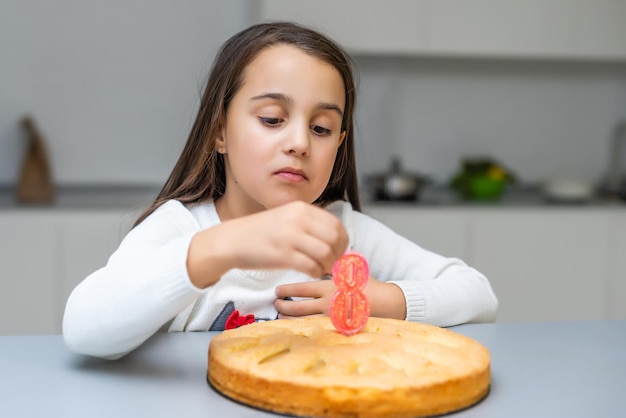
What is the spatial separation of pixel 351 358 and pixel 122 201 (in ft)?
8.31

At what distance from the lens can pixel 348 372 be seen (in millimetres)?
847

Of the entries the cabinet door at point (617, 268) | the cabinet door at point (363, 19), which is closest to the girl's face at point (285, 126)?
the cabinet door at point (363, 19)

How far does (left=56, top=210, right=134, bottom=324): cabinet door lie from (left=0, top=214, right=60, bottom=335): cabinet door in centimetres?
3

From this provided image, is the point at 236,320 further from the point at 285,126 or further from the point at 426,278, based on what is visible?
the point at 426,278

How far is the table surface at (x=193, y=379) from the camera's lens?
0.83m

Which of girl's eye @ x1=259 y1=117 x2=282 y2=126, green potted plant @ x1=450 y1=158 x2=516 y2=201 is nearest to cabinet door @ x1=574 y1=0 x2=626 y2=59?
green potted plant @ x1=450 y1=158 x2=516 y2=201

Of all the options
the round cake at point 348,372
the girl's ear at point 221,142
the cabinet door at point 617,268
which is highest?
the girl's ear at point 221,142

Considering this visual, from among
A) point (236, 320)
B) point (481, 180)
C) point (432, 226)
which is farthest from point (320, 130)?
point (481, 180)

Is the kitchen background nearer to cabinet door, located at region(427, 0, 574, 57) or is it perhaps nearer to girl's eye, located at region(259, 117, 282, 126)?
cabinet door, located at region(427, 0, 574, 57)

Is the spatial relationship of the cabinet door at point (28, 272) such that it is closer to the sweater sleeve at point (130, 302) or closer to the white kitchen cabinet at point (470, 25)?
the white kitchen cabinet at point (470, 25)

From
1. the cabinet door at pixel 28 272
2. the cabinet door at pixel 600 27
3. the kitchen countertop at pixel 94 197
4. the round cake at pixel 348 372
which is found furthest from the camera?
the cabinet door at pixel 600 27

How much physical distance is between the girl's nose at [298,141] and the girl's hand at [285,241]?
0.30 metres

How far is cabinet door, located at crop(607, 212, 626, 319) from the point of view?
11.2 ft

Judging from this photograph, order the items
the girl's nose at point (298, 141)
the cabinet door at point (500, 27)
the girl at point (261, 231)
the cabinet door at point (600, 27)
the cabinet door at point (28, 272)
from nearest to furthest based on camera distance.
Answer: the girl at point (261, 231), the girl's nose at point (298, 141), the cabinet door at point (28, 272), the cabinet door at point (500, 27), the cabinet door at point (600, 27)
